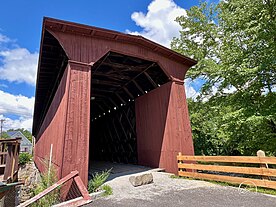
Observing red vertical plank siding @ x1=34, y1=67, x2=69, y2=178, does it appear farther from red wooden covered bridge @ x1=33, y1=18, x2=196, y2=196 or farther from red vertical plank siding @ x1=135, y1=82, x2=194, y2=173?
red vertical plank siding @ x1=135, y1=82, x2=194, y2=173

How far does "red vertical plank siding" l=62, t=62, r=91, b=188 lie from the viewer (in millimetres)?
3938

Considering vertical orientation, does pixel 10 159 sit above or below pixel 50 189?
above

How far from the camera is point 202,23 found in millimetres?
11742

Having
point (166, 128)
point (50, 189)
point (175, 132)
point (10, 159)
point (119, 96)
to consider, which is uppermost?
point (119, 96)

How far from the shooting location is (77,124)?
4164 mm

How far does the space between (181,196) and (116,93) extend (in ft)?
24.2

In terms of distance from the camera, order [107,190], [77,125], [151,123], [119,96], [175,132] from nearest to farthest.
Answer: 1. [107,190]
2. [77,125]
3. [175,132]
4. [151,123]
5. [119,96]

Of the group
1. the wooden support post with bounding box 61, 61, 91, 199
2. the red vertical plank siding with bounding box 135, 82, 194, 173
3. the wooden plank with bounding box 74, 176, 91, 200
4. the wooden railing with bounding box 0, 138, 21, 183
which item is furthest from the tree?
the wooden railing with bounding box 0, 138, 21, 183

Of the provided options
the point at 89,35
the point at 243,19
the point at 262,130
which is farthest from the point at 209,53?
the point at 89,35

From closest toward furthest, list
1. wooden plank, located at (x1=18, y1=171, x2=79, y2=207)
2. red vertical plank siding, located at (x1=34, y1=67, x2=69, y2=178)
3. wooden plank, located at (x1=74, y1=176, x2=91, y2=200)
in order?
wooden plank, located at (x1=18, y1=171, x2=79, y2=207) < wooden plank, located at (x1=74, y1=176, x2=91, y2=200) < red vertical plank siding, located at (x1=34, y1=67, x2=69, y2=178)

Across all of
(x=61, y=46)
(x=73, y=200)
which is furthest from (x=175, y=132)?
(x=61, y=46)

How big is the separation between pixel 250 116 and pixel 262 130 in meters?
1.44

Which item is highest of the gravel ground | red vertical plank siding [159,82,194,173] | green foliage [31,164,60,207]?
red vertical plank siding [159,82,194,173]

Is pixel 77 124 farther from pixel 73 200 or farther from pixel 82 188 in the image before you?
pixel 73 200
